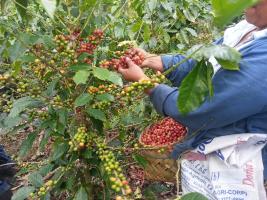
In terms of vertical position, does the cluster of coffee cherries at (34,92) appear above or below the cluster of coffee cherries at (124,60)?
below

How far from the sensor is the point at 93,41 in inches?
59.5

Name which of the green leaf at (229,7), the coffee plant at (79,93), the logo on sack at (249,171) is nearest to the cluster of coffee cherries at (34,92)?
the coffee plant at (79,93)

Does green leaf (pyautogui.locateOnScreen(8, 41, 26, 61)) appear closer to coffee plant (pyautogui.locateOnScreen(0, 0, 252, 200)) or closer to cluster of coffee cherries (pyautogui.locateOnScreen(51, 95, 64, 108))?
coffee plant (pyautogui.locateOnScreen(0, 0, 252, 200))

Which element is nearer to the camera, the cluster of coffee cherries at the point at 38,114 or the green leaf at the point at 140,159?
the cluster of coffee cherries at the point at 38,114

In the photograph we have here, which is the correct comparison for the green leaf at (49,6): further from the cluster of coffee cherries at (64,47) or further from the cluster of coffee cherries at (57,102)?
the cluster of coffee cherries at (57,102)

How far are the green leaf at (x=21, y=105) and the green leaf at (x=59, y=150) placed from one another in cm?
22

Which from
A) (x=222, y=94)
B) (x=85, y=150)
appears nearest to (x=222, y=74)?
(x=222, y=94)

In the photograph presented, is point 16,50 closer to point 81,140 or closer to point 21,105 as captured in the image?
point 21,105

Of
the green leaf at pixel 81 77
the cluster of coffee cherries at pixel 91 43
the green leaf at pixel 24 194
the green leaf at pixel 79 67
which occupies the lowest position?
the green leaf at pixel 24 194

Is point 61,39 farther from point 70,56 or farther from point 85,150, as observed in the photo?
point 85,150

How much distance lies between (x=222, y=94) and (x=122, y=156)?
72 centimetres

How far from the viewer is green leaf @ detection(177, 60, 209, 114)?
111 cm

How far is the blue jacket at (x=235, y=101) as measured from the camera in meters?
1.37

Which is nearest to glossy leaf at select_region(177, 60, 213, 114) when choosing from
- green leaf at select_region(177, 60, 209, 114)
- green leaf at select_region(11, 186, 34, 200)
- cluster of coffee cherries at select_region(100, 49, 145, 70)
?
green leaf at select_region(177, 60, 209, 114)
